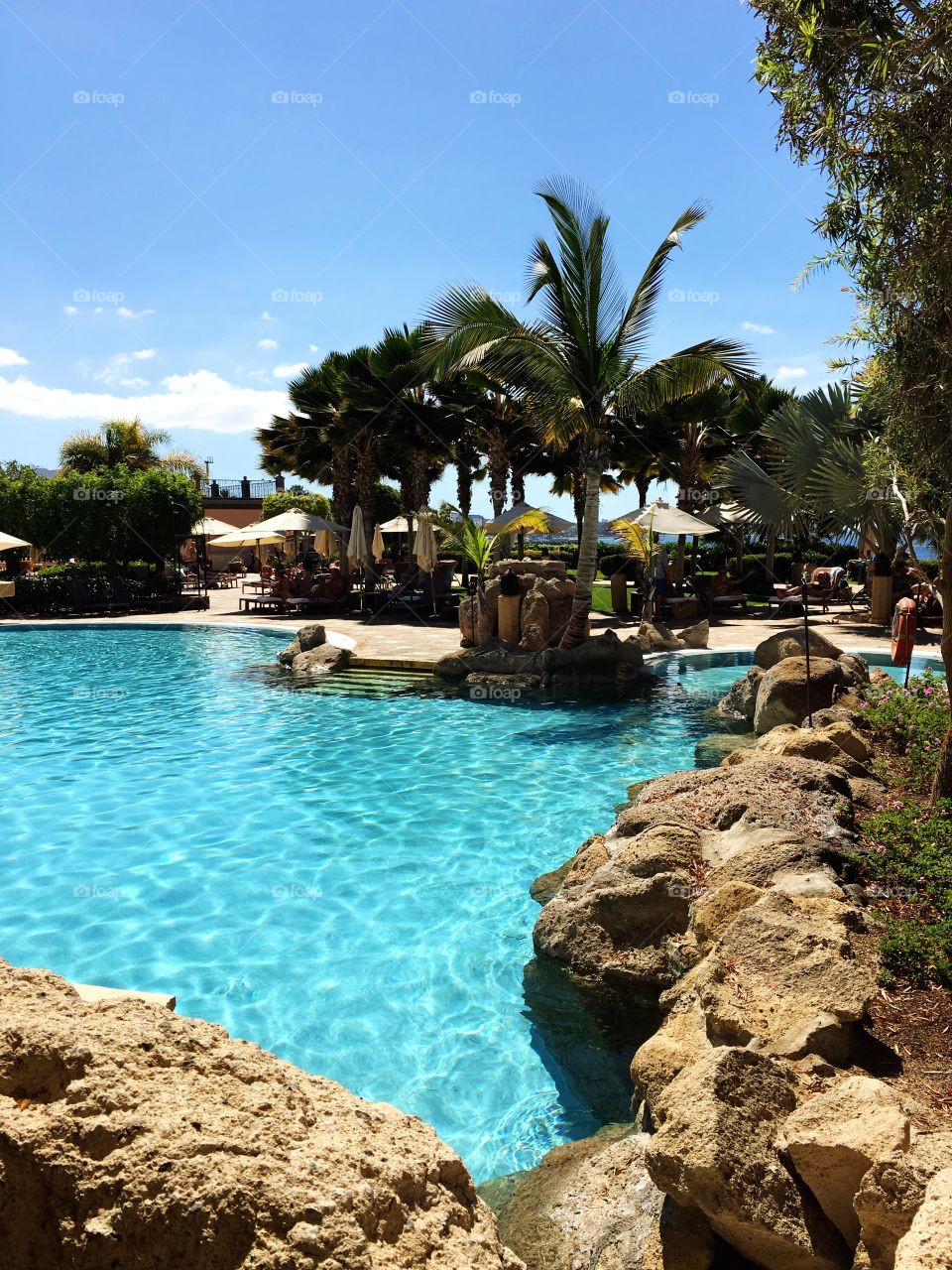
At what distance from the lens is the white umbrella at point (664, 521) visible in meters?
20.5

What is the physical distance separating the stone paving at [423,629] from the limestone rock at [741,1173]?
13.0 m

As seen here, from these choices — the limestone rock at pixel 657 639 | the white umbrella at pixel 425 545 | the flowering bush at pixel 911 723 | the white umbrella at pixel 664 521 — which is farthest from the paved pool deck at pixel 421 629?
the flowering bush at pixel 911 723

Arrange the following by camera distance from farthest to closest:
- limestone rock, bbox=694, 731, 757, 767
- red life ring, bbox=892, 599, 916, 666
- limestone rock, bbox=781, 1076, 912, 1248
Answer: red life ring, bbox=892, 599, 916, 666 < limestone rock, bbox=694, 731, 757, 767 < limestone rock, bbox=781, 1076, 912, 1248

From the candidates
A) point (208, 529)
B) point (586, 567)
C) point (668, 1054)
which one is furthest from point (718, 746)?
point (208, 529)

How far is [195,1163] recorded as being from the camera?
73.4 inches

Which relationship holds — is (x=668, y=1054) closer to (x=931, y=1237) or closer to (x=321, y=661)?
(x=931, y=1237)

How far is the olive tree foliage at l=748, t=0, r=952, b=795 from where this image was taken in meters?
5.03

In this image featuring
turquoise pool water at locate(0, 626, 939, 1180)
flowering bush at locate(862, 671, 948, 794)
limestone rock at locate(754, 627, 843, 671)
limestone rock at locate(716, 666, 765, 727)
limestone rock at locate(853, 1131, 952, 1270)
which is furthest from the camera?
limestone rock at locate(754, 627, 843, 671)

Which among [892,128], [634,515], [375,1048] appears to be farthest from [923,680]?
[634,515]

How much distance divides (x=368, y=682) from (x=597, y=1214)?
1205 centimetres

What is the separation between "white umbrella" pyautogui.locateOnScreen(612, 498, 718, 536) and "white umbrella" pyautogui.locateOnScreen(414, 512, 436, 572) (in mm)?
4523

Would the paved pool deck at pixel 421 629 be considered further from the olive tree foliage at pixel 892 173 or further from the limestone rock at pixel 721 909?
the limestone rock at pixel 721 909

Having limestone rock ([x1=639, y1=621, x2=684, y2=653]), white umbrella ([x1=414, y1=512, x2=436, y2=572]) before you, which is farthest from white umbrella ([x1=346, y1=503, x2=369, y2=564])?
limestone rock ([x1=639, y1=621, x2=684, y2=653])

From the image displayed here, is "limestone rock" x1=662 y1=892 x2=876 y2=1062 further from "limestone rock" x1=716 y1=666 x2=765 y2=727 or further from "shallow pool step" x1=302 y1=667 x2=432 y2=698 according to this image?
"shallow pool step" x1=302 y1=667 x2=432 y2=698
